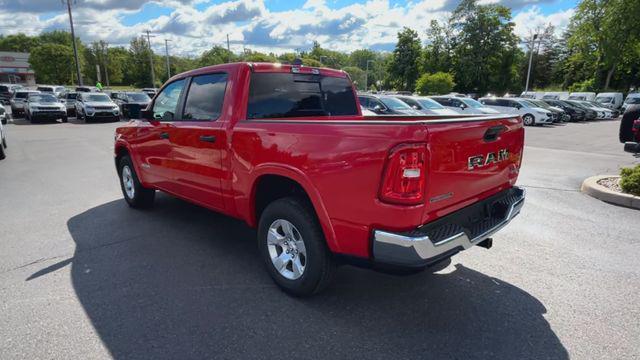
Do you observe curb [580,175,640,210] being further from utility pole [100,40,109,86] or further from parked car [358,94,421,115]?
utility pole [100,40,109,86]

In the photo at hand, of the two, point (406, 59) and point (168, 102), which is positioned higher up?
point (406, 59)

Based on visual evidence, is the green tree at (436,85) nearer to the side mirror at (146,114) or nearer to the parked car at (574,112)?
the parked car at (574,112)

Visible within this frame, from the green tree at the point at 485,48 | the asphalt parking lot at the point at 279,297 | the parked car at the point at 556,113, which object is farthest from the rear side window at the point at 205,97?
the green tree at the point at 485,48

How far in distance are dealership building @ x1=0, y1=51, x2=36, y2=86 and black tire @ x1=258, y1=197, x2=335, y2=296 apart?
107858 mm

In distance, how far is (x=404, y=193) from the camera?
2.41m

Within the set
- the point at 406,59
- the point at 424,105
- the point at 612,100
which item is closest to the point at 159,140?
the point at 424,105

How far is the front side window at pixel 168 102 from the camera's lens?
179 inches

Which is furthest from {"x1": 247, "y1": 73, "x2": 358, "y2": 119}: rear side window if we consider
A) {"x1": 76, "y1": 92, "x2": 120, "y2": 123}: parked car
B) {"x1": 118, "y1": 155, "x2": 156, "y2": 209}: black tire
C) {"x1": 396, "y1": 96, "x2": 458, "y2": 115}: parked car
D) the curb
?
{"x1": 76, "y1": 92, "x2": 120, "y2": 123}: parked car

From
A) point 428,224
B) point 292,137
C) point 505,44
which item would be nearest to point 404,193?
point 428,224

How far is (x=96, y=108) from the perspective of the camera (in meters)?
20.9

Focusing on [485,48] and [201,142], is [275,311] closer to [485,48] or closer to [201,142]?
[201,142]

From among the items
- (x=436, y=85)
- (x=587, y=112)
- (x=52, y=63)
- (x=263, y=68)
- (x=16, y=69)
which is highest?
(x=52, y=63)

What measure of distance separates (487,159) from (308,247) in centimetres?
156

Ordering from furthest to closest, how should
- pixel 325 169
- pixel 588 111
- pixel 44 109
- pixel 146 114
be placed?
pixel 588 111, pixel 44 109, pixel 146 114, pixel 325 169
